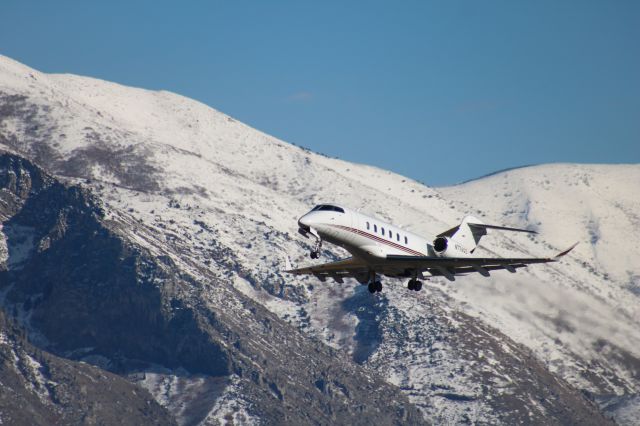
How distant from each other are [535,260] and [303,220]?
22.7m

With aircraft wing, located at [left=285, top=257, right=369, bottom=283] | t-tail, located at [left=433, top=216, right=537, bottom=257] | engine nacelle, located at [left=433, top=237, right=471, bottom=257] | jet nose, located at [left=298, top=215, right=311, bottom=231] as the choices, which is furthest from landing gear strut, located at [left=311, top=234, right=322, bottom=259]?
t-tail, located at [left=433, top=216, right=537, bottom=257]

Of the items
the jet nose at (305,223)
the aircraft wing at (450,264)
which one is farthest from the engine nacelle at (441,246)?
the jet nose at (305,223)

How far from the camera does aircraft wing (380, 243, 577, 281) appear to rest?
13325 cm

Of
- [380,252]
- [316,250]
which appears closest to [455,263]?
[380,252]

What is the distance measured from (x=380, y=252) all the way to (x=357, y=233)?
11.3 ft

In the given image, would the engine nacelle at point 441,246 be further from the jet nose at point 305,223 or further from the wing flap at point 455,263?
the jet nose at point 305,223

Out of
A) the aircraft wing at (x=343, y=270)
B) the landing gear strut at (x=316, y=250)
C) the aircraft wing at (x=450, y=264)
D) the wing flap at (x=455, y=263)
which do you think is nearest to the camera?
the landing gear strut at (x=316, y=250)

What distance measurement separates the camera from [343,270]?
140875 mm

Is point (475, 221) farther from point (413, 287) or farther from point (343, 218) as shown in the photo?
point (343, 218)

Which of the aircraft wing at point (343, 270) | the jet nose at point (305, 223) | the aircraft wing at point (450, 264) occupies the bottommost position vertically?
the aircraft wing at point (343, 270)

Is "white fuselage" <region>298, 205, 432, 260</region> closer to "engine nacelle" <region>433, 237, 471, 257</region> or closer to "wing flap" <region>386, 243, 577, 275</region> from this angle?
"wing flap" <region>386, 243, 577, 275</region>

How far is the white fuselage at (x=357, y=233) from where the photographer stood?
130m

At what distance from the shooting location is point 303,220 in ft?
422

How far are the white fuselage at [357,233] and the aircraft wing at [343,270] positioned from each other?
3.30 metres
